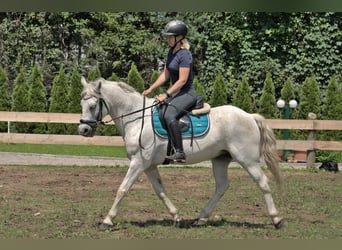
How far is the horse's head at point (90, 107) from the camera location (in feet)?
18.2

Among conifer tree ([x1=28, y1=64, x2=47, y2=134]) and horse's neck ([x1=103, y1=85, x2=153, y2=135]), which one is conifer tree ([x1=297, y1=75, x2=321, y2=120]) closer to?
conifer tree ([x1=28, y1=64, x2=47, y2=134])

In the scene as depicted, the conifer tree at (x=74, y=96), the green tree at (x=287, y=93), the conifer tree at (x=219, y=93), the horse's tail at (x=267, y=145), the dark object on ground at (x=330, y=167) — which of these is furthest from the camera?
the conifer tree at (x=74, y=96)

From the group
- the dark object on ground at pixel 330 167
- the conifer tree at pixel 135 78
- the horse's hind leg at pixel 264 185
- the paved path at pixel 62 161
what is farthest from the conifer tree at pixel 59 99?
the horse's hind leg at pixel 264 185

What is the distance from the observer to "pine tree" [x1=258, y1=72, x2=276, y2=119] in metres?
16.4

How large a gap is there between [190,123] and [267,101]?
1111 centimetres

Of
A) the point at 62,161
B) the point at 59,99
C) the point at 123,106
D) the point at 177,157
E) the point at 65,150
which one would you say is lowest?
the point at 65,150

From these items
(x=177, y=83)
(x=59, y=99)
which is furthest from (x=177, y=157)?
(x=59, y=99)

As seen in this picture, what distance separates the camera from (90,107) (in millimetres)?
5566

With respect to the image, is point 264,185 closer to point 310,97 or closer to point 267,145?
point 267,145

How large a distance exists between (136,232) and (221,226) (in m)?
1.02

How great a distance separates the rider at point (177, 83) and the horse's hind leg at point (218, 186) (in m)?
0.51

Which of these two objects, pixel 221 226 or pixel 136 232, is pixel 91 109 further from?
pixel 221 226

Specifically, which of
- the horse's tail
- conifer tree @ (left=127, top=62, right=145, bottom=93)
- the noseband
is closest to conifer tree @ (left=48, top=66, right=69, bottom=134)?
conifer tree @ (left=127, top=62, right=145, bottom=93)

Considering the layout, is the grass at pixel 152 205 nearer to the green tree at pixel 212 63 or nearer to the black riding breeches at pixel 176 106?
the black riding breeches at pixel 176 106
